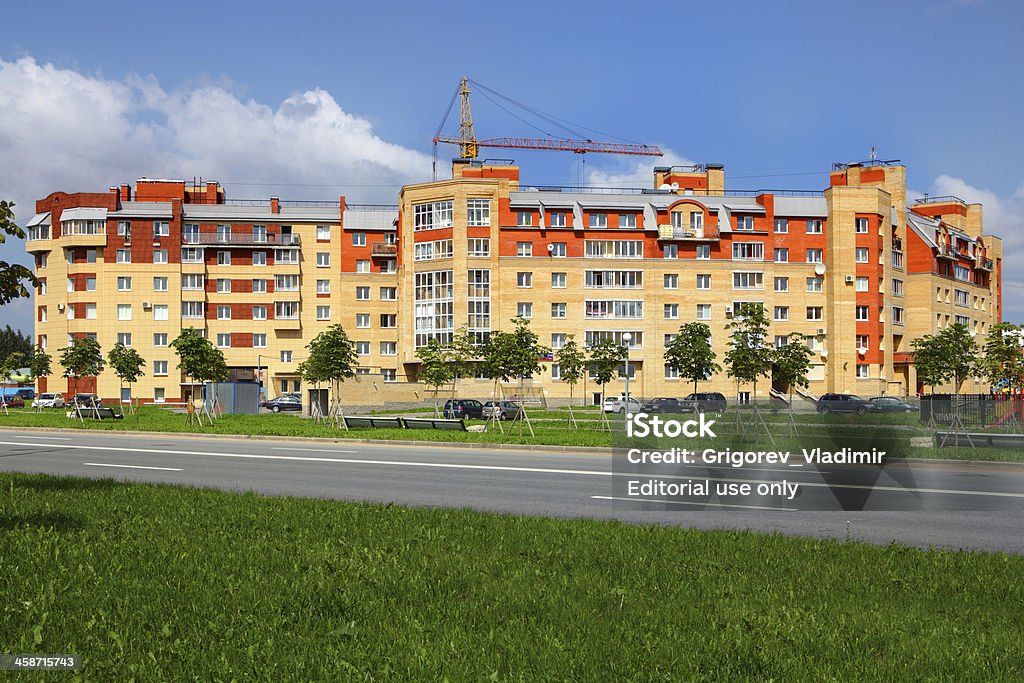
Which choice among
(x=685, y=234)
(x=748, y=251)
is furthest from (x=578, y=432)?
(x=748, y=251)

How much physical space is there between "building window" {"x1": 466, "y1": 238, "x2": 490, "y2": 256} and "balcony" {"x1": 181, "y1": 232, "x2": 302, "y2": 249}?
64.1ft

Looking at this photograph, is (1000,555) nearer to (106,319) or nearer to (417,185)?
(417,185)

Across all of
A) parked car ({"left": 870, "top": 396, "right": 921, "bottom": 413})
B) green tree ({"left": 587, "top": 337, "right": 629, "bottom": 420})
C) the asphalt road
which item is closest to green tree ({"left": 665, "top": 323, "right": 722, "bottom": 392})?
green tree ({"left": 587, "top": 337, "right": 629, "bottom": 420})

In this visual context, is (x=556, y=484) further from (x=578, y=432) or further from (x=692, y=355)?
(x=692, y=355)

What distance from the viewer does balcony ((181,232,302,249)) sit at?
87375 millimetres

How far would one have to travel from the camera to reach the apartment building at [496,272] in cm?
8050

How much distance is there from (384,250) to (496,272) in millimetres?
14399

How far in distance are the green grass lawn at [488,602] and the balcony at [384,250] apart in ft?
259

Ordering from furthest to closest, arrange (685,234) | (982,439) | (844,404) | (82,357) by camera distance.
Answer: (685,234), (82,357), (844,404), (982,439)

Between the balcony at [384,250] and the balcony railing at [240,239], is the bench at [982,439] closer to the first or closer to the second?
the balcony at [384,250]

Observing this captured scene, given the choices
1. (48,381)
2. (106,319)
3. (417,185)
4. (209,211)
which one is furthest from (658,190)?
(48,381)

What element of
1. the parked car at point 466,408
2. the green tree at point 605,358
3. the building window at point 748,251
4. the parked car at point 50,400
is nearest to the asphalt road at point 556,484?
the parked car at point 466,408

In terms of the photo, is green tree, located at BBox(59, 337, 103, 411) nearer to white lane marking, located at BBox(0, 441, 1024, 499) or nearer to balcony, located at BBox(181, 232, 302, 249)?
balcony, located at BBox(181, 232, 302, 249)

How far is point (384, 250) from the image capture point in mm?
88812
